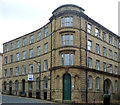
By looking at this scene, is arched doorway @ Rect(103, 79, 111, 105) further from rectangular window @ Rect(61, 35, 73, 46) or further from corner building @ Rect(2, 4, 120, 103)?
rectangular window @ Rect(61, 35, 73, 46)

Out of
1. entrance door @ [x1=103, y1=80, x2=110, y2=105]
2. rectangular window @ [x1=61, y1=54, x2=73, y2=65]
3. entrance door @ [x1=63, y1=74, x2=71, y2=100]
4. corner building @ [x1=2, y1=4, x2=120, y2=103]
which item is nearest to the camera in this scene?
entrance door @ [x1=63, y1=74, x2=71, y2=100]

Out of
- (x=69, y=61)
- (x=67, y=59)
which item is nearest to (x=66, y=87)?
(x=69, y=61)

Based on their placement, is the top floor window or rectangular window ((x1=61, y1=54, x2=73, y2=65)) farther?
the top floor window

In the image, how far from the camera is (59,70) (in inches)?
1403

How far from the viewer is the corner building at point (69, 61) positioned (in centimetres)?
3528

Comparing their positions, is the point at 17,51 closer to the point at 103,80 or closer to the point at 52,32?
the point at 52,32

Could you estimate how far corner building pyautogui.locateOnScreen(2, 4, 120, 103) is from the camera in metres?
35.3

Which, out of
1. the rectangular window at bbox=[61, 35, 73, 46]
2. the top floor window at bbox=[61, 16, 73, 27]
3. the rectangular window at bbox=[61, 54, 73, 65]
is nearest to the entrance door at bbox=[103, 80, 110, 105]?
the rectangular window at bbox=[61, 54, 73, 65]

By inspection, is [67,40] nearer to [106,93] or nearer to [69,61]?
[69,61]

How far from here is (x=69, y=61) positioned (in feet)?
116

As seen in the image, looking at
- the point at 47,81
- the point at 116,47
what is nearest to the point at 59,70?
the point at 47,81

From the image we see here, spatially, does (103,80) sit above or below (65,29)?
below

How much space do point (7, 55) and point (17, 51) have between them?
578 centimetres

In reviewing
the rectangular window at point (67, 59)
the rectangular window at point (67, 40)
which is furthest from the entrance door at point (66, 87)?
the rectangular window at point (67, 40)
